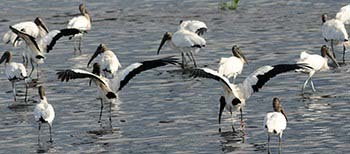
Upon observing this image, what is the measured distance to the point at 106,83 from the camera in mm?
17672

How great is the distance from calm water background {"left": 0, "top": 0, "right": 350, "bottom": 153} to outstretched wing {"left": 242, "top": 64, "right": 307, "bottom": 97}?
629 millimetres

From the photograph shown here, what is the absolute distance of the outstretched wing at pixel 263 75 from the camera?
53.8 ft

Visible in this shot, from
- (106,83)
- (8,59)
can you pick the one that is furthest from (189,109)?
(8,59)

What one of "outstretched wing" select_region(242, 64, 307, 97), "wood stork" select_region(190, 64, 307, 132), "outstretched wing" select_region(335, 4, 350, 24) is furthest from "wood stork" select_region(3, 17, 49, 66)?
"outstretched wing" select_region(242, 64, 307, 97)

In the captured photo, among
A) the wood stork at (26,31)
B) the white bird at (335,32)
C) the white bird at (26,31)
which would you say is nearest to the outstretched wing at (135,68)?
the wood stork at (26,31)

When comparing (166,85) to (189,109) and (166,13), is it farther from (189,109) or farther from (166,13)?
(166,13)

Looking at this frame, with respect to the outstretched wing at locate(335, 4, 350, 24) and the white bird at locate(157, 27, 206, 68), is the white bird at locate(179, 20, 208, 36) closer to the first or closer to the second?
the white bird at locate(157, 27, 206, 68)

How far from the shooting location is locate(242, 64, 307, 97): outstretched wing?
1639cm

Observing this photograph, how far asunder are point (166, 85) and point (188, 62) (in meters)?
3.31

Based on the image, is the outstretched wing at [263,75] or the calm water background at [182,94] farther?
the outstretched wing at [263,75]

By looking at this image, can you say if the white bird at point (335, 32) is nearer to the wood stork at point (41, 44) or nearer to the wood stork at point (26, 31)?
the wood stork at point (41, 44)

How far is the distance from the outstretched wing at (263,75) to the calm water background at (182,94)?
629 millimetres

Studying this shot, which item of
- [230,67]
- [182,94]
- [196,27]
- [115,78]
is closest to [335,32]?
[196,27]

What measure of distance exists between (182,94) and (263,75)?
364 centimetres
